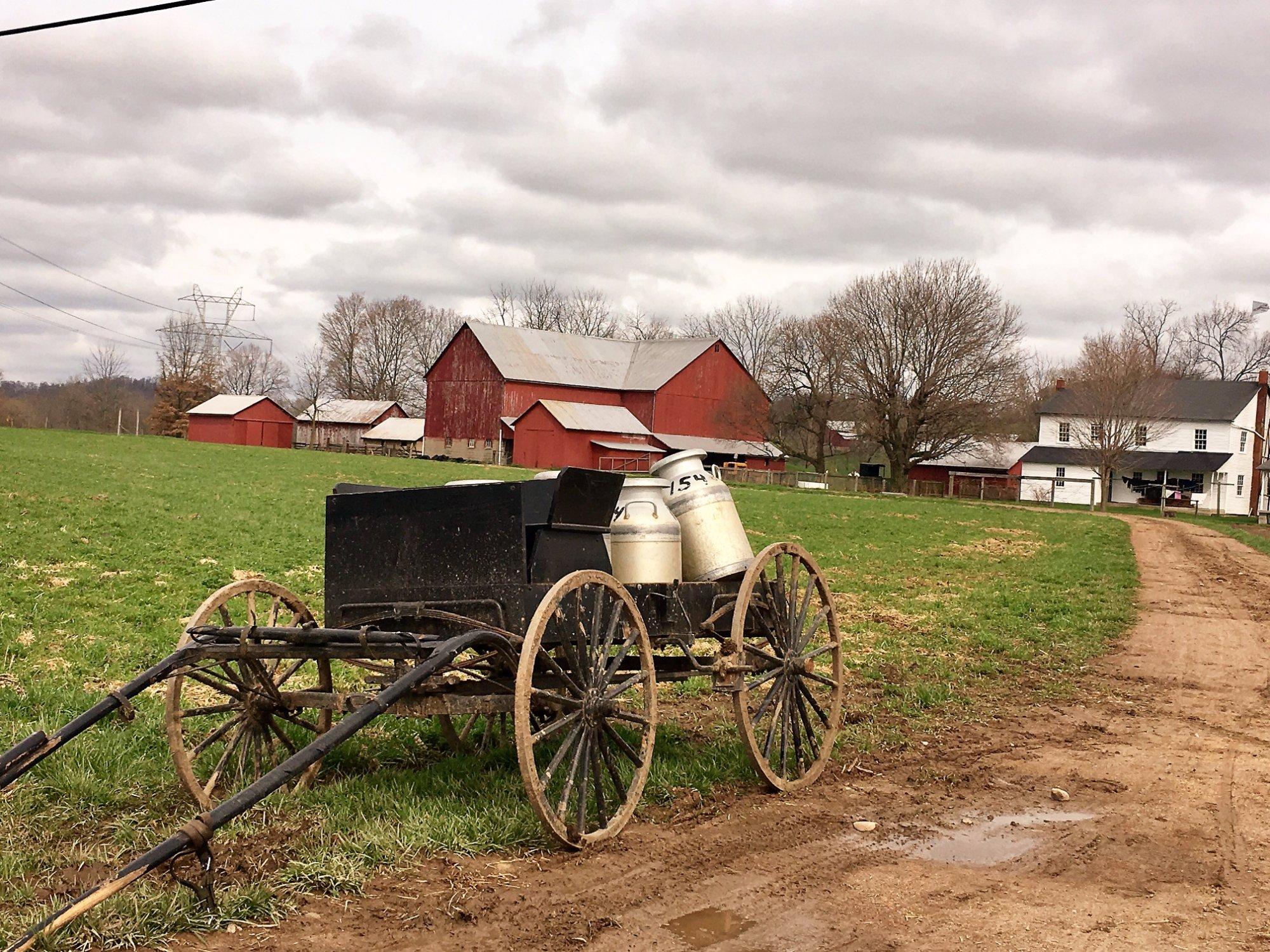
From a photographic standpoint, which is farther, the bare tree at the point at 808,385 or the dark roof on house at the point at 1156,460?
the dark roof on house at the point at 1156,460

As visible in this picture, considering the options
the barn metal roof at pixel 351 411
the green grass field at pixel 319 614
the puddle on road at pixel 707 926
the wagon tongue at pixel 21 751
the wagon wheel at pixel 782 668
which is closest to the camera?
the wagon tongue at pixel 21 751

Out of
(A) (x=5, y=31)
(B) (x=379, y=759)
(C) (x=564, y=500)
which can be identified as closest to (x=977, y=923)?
(C) (x=564, y=500)

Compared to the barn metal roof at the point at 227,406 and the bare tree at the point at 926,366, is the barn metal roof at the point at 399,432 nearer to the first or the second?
the barn metal roof at the point at 227,406

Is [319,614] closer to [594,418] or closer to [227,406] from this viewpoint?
[594,418]

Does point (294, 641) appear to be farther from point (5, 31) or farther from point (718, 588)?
point (5, 31)

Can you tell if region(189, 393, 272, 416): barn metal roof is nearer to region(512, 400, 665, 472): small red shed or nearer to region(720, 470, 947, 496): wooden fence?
region(512, 400, 665, 472): small red shed

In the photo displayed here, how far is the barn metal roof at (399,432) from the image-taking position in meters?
80.8

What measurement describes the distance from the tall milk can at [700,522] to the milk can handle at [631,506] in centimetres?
45

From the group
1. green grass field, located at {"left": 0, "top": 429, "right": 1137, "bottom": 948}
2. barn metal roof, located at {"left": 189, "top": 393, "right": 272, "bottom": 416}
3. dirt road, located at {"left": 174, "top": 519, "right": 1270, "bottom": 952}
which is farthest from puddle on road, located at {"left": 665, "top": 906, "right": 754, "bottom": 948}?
barn metal roof, located at {"left": 189, "top": 393, "right": 272, "bottom": 416}

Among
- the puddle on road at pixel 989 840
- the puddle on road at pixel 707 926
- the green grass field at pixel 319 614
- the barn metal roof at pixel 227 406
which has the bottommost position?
the puddle on road at pixel 989 840

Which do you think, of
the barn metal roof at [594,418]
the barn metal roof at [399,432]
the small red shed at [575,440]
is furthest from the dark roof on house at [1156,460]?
the barn metal roof at [399,432]

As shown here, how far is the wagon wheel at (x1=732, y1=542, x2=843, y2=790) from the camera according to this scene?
6.52 metres

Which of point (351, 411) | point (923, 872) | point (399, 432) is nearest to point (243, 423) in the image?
point (399, 432)

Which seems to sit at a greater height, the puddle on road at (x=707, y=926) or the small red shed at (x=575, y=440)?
the small red shed at (x=575, y=440)
